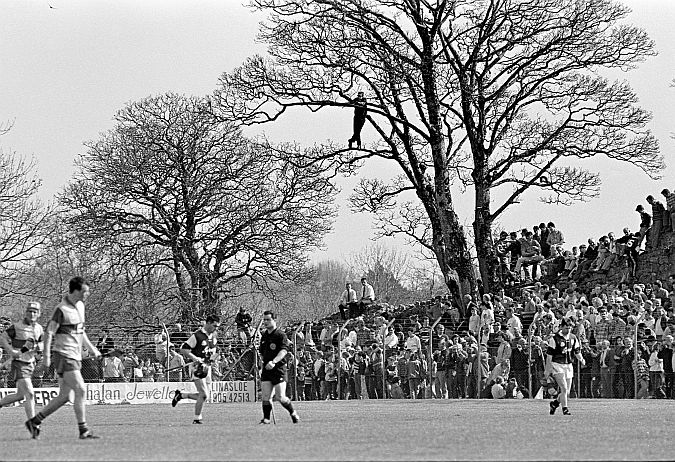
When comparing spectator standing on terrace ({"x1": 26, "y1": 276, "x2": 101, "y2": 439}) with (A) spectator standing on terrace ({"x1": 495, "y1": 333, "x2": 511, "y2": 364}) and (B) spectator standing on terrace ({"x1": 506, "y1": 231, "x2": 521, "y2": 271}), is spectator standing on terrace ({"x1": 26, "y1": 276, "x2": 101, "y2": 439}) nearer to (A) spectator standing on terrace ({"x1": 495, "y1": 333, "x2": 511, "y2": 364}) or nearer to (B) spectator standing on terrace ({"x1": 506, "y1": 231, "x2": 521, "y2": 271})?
(A) spectator standing on terrace ({"x1": 495, "y1": 333, "x2": 511, "y2": 364})

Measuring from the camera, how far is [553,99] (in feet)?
141

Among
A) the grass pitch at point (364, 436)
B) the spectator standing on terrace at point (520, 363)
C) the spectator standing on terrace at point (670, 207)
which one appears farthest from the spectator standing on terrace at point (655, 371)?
the spectator standing on terrace at point (670, 207)

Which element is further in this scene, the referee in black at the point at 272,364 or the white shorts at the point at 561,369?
the white shorts at the point at 561,369

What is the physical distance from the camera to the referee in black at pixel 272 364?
2055 centimetres

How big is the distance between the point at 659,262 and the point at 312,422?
2163 centimetres

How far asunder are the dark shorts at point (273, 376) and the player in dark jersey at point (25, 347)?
397 cm

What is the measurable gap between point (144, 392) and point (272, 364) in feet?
55.1

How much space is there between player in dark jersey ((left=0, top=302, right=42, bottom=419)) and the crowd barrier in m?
15.7

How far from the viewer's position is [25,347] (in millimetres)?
18406

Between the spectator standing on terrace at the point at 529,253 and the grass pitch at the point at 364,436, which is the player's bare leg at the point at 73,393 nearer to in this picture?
the grass pitch at the point at 364,436

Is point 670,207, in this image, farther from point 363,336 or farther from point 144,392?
point 144,392

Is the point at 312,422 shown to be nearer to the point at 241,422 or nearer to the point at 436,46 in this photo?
the point at 241,422

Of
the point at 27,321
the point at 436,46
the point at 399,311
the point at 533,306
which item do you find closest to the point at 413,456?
the point at 27,321

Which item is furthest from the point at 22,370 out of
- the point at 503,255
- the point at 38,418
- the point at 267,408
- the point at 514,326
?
the point at 503,255
